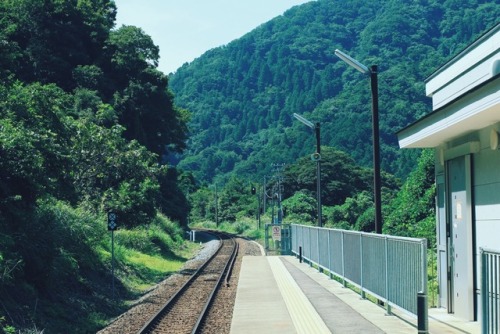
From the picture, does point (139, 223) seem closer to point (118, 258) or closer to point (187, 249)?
point (118, 258)

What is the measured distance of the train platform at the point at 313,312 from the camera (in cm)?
1265

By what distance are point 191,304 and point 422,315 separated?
39.2 ft

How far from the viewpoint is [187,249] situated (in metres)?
49.5

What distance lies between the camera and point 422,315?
9383 mm

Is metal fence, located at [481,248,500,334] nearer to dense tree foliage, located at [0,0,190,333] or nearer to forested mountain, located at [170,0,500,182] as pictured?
dense tree foliage, located at [0,0,190,333]

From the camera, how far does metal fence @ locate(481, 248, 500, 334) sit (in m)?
7.43

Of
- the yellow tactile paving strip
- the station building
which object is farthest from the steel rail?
the station building

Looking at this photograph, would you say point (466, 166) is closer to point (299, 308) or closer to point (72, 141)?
point (299, 308)

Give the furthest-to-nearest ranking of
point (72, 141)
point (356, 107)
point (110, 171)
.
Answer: point (356, 107) → point (110, 171) → point (72, 141)

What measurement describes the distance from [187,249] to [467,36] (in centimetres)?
14647

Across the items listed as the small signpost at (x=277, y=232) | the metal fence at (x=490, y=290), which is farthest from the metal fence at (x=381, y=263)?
the small signpost at (x=277, y=232)

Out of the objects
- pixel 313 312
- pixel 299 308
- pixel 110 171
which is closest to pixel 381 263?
pixel 313 312

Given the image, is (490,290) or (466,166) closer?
(490,290)

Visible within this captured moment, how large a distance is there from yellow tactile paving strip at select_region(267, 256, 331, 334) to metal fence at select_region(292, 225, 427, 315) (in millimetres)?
1389
